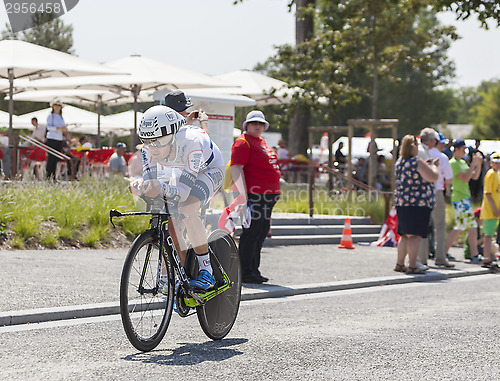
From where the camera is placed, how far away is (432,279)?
12.6 m

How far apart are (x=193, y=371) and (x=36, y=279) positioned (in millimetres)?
4467

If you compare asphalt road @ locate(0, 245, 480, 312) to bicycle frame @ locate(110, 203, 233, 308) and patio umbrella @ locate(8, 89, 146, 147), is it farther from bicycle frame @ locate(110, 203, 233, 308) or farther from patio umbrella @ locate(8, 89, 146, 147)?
patio umbrella @ locate(8, 89, 146, 147)

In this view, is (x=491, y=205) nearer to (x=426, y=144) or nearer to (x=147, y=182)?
(x=426, y=144)

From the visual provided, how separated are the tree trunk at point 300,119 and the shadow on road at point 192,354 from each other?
22574mm

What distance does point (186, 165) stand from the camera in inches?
251

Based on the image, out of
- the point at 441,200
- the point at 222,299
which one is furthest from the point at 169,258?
the point at 441,200

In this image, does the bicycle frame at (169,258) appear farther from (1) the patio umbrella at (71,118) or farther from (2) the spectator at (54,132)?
(1) the patio umbrella at (71,118)

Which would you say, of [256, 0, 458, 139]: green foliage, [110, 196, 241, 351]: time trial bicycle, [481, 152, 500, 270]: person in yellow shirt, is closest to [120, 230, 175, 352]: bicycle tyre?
[110, 196, 241, 351]: time trial bicycle

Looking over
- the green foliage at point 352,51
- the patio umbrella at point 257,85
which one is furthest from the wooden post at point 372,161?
the patio umbrella at point 257,85

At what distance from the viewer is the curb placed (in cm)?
771

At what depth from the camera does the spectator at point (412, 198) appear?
1248 cm

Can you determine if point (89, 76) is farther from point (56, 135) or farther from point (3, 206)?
point (3, 206)

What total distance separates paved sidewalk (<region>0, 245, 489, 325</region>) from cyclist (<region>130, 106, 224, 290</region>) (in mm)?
2065

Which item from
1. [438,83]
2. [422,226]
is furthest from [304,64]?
[438,83]
